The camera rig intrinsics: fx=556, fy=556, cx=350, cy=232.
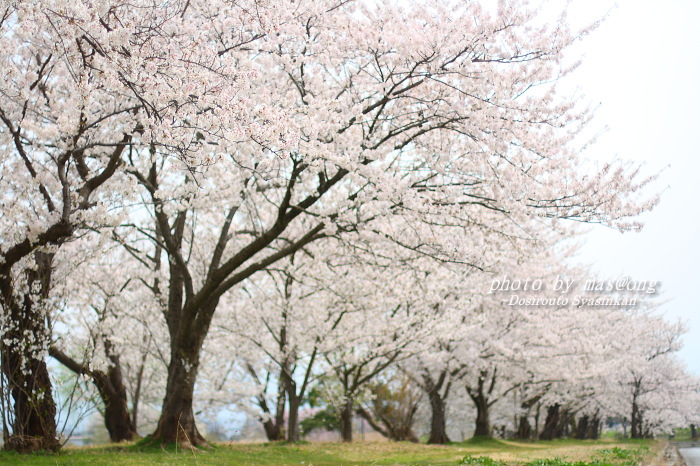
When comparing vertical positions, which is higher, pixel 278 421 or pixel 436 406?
pixel 436 406

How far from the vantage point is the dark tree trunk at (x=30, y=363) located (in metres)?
8.65

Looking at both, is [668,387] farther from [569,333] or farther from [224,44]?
[224,44]

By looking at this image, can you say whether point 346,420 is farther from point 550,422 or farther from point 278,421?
point 550,422

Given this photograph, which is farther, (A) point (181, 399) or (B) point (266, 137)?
(A) point (181, 399)

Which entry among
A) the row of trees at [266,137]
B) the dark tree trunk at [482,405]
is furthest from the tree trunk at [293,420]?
the dark tree trunk at [482,405]

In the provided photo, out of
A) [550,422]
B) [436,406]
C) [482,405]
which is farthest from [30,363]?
[550,422]

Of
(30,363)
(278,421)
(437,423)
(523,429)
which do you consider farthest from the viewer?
(523,429)

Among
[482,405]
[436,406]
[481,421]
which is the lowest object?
[481,421]

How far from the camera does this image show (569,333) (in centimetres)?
2695

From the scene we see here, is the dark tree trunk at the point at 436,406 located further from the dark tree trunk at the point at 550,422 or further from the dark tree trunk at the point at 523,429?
the dark tree trunk at the point at 550,422

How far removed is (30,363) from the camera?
909cm

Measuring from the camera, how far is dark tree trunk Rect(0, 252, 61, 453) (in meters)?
8.65

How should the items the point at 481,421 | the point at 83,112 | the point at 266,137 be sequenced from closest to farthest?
the point at 266,137 → the point at 83,112 → the point at 481,421

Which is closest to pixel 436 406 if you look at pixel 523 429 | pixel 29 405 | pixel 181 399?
pixel 523 429
